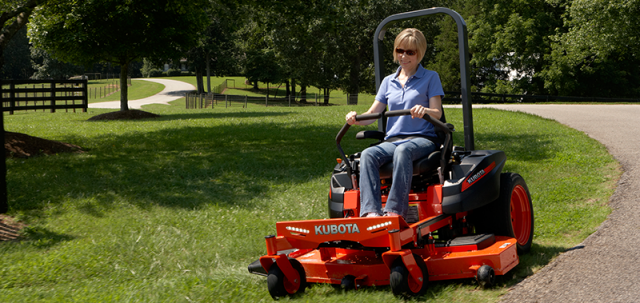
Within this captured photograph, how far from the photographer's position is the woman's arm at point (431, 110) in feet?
13.2

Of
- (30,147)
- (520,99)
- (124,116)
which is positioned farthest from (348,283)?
(520,99)

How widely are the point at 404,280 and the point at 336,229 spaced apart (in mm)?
553

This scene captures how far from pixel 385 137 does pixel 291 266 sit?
4.60 ft

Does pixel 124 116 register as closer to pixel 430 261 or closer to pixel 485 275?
pixel 430 261

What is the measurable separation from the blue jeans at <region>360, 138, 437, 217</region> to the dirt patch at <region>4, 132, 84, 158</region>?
8.92 metres

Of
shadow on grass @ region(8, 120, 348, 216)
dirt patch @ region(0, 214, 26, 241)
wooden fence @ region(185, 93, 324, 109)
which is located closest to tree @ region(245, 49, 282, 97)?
wooden fence @ region(185, 93, 324, 109)

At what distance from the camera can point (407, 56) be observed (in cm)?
442

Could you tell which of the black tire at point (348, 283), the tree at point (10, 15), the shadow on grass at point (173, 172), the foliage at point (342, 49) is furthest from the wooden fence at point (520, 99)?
the black tire at point (348, 283)

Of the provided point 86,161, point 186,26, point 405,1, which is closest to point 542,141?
point 86,161

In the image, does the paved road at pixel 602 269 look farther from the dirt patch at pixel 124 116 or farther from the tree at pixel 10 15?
the dirt patch at pixel 124 116

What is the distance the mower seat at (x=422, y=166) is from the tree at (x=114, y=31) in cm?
1750

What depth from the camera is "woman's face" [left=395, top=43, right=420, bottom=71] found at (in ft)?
14.4

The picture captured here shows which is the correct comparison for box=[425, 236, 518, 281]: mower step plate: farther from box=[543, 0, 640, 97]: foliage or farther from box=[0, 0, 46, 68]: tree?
box=[543, 0, 640, 97]: foliage

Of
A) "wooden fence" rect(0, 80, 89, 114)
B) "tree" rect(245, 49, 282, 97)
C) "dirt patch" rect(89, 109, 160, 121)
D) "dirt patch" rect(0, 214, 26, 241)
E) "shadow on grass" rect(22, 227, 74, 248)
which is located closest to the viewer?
"shadow on grass" rect(22, 227, 74, 248)
